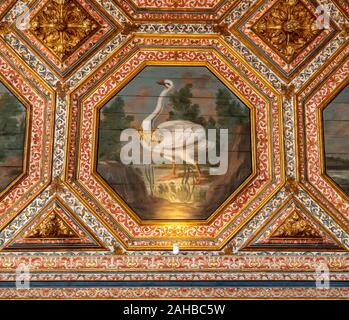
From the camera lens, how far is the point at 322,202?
5.91 meters

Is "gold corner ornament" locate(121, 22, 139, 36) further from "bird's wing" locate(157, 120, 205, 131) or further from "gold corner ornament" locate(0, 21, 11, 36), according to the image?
"gold corner ornament" locate(0, 21, 11, 36)

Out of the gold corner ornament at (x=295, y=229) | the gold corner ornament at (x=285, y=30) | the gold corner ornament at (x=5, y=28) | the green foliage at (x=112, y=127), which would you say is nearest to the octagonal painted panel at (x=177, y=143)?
the green foliage at (x=112, y=127)

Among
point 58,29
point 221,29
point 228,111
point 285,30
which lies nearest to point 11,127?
point 58,29

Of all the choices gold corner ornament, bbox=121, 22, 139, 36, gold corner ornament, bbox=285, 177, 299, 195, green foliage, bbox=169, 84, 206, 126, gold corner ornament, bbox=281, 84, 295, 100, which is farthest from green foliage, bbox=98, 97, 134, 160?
gold corner ornament, bbox=285, 177, 299, 195

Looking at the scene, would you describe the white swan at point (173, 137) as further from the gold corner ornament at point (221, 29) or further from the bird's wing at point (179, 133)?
the gold corner ornament at point (221, 29)

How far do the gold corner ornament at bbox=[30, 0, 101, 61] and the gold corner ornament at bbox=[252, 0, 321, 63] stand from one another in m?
2.21

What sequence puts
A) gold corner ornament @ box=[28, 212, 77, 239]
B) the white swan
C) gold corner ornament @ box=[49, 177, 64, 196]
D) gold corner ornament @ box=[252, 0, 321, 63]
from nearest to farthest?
gold corner ornament @ box=[28, 212, 77, 239] → gold corner ornament @ box=[49, 177, 64, 196] → the white swan → gold corner ornament @ box=[252, 0, 321, 63]

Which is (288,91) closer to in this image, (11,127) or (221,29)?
(221,29)

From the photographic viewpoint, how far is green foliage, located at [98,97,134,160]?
235 inches

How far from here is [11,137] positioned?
5.96m

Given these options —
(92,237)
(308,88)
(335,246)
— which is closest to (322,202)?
(335,246)
